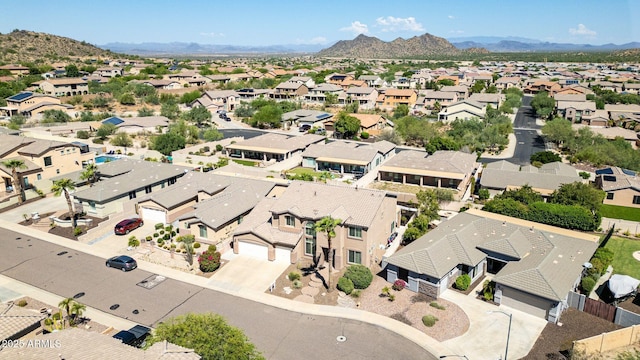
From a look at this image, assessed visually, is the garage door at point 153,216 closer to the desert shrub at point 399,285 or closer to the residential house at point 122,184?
the residential house at point 122,184

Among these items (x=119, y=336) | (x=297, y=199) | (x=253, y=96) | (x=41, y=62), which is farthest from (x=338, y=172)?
(x=41, y=62)

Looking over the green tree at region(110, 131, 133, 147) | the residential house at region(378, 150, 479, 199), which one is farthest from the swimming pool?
the residential house at region(378, 150, 479, 199)

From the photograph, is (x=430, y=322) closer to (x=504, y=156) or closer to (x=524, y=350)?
(x=524, y=350)

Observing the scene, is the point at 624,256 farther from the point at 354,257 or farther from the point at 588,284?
the point at 354,257

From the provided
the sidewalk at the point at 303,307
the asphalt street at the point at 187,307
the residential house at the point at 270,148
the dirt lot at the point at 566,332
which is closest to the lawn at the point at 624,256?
the dirt lot at the point at 566,332

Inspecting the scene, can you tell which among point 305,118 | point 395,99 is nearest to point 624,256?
point 305,118
